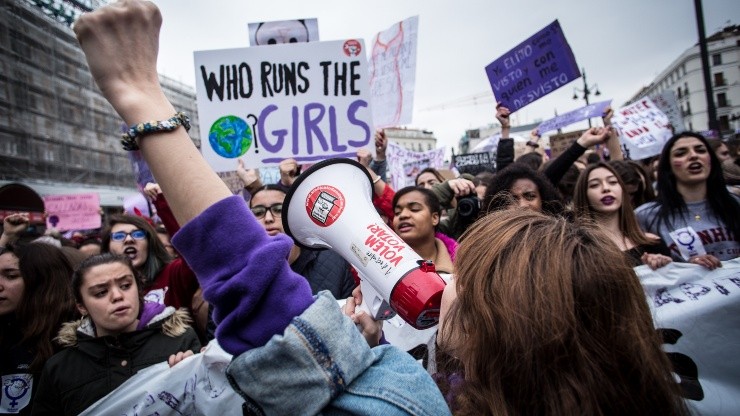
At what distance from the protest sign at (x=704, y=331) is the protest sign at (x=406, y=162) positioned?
4621 mm

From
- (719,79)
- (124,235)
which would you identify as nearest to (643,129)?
(124,235)

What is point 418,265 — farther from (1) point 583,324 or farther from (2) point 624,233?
(2) point 624,233

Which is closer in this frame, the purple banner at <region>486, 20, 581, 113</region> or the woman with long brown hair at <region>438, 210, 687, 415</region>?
the woman with long brown hair at <region>438, 210, 687, 415</region>

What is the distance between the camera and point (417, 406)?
71cm

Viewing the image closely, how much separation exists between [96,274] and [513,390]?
2.15m

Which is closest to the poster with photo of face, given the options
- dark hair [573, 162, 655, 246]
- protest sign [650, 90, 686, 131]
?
dark hair [573, 162, 655, 246]

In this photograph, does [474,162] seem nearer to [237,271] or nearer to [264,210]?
[264,210]

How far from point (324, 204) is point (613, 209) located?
2255 millimetres

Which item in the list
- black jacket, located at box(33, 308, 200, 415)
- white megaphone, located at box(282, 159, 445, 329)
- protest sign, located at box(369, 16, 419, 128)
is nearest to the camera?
white megaphone, located at box(282, 159, 445, 329)

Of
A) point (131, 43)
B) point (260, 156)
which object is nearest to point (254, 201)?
point (260, 156)

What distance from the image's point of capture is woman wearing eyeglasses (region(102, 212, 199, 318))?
118 inches

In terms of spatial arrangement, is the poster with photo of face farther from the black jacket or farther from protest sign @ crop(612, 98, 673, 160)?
protest sign @ crop(612, 98, 673, 160)

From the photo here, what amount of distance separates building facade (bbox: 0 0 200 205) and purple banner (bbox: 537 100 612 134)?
17.4m

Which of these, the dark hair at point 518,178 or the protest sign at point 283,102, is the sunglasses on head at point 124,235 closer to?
the protest sign at point 283,102
